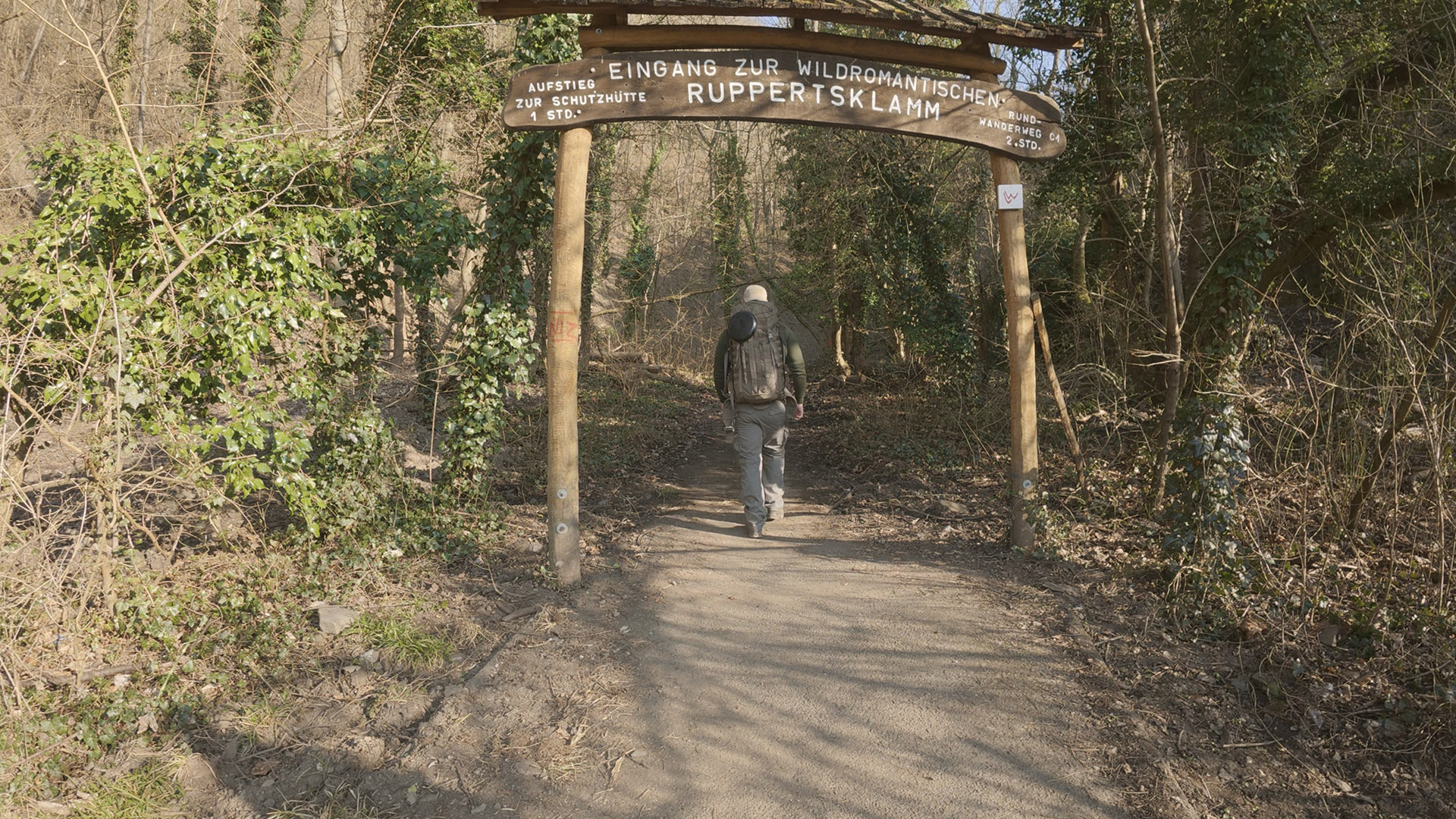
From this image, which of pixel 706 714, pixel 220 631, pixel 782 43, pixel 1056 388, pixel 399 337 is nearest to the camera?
pixel 706 714

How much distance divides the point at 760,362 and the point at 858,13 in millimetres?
2827

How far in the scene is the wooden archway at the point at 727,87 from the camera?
5824mm

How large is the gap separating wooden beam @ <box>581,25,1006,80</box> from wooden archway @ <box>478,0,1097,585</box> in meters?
0.01

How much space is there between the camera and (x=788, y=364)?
7676 millimetres

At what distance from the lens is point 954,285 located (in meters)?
12.9

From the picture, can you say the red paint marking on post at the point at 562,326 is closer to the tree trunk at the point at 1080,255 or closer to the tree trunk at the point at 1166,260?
the tree trunk at the point at 1166,260

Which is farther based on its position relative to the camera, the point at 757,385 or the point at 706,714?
the point at 757,385

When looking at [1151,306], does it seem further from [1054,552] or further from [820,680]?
[820,680]

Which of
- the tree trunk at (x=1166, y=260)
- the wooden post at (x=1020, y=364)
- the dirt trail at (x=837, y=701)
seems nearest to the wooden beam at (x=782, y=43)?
the wooden post at (x=1020, y=364)

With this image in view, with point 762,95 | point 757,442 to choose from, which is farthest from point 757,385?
point 762,95

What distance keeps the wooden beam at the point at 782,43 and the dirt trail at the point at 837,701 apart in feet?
12.3

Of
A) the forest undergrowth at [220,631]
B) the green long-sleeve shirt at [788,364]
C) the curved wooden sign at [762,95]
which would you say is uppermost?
the curved wooden sign at [762,95]

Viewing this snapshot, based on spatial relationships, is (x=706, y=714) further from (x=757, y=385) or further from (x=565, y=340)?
(x=757, y=385)

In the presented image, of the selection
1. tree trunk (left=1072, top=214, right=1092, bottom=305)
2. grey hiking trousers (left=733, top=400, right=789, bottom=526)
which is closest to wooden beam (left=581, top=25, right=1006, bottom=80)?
grey hiking trousers (left=733, top=400, right=789, bottom=526)
